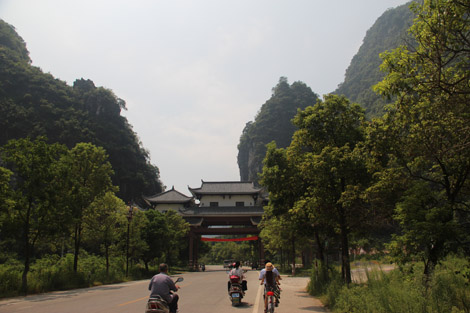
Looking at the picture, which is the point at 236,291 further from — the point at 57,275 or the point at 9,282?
the point at 57,275

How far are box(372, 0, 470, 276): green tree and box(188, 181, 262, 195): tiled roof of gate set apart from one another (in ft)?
138

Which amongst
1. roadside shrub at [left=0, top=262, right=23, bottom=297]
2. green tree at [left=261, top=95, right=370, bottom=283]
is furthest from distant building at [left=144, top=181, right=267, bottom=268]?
green tree at [left=261, top=95, right=370, bottom=283]

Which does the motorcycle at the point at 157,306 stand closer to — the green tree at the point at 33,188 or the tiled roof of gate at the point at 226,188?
the green tree at the point at 33,188

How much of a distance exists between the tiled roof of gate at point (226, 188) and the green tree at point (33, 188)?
3352 cm

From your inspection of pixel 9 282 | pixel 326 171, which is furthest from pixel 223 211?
pixel 326 171

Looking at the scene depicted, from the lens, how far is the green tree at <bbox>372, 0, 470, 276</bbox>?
5.60 metres

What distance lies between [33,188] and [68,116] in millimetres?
63229

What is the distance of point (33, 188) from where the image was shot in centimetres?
1614

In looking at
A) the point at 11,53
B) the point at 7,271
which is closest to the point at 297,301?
the point at 7,271

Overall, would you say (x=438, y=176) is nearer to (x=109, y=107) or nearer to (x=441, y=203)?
(x=441, y=203)

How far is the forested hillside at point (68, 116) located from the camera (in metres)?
65.0

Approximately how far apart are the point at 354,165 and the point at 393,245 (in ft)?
9.32

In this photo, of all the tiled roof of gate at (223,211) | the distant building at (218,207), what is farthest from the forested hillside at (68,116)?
the tiled roof of gate at (223,211)

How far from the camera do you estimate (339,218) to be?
11.7 m
